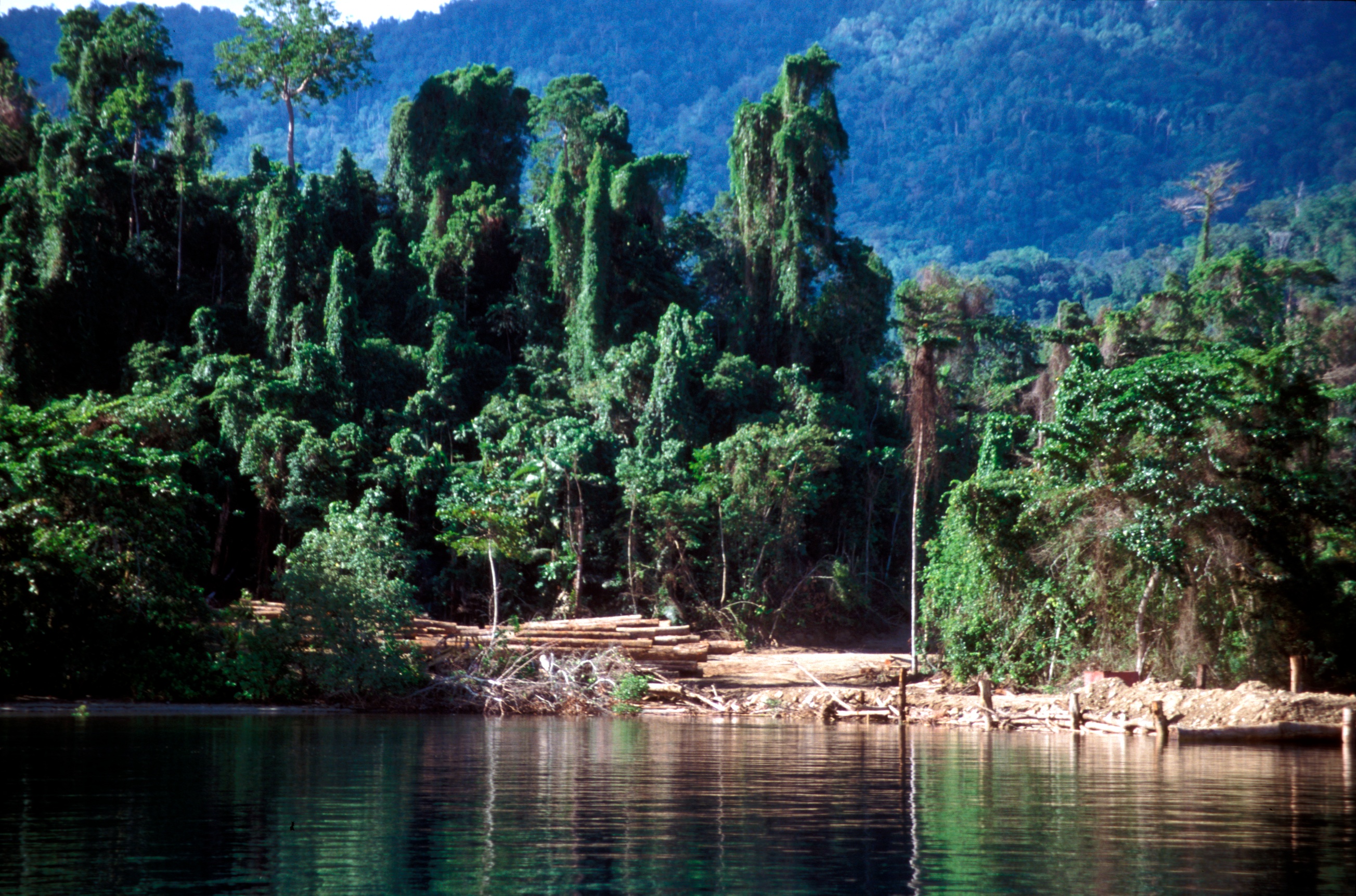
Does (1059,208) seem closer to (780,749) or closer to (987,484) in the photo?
(987,484)

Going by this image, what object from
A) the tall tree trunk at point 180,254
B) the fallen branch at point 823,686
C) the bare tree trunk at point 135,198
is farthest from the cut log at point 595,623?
the bare tree trunk at point 135,198

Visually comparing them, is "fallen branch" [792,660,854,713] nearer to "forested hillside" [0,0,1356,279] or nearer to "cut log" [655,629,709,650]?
"cut log" [655,629,709,650]

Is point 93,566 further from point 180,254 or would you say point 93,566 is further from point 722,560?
point 180,254

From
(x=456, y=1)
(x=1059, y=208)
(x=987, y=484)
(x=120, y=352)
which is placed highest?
(x=456, y=1)

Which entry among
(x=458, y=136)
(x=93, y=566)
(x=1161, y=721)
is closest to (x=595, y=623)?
(x=93, y=566)

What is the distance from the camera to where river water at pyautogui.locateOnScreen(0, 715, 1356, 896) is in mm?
7281

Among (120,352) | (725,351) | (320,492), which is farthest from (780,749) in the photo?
(120,352)

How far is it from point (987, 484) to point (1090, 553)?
2.49 metres

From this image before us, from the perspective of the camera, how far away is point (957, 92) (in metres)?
146

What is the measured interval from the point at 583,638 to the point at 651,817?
1574cm

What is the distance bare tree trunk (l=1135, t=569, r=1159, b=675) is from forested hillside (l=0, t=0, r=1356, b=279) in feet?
284

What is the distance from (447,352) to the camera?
118 feet

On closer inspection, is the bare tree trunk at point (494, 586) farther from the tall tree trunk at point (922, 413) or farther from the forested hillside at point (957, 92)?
the forested hillside at point (957, 92)

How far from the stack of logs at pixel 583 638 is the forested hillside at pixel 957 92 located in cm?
8717
